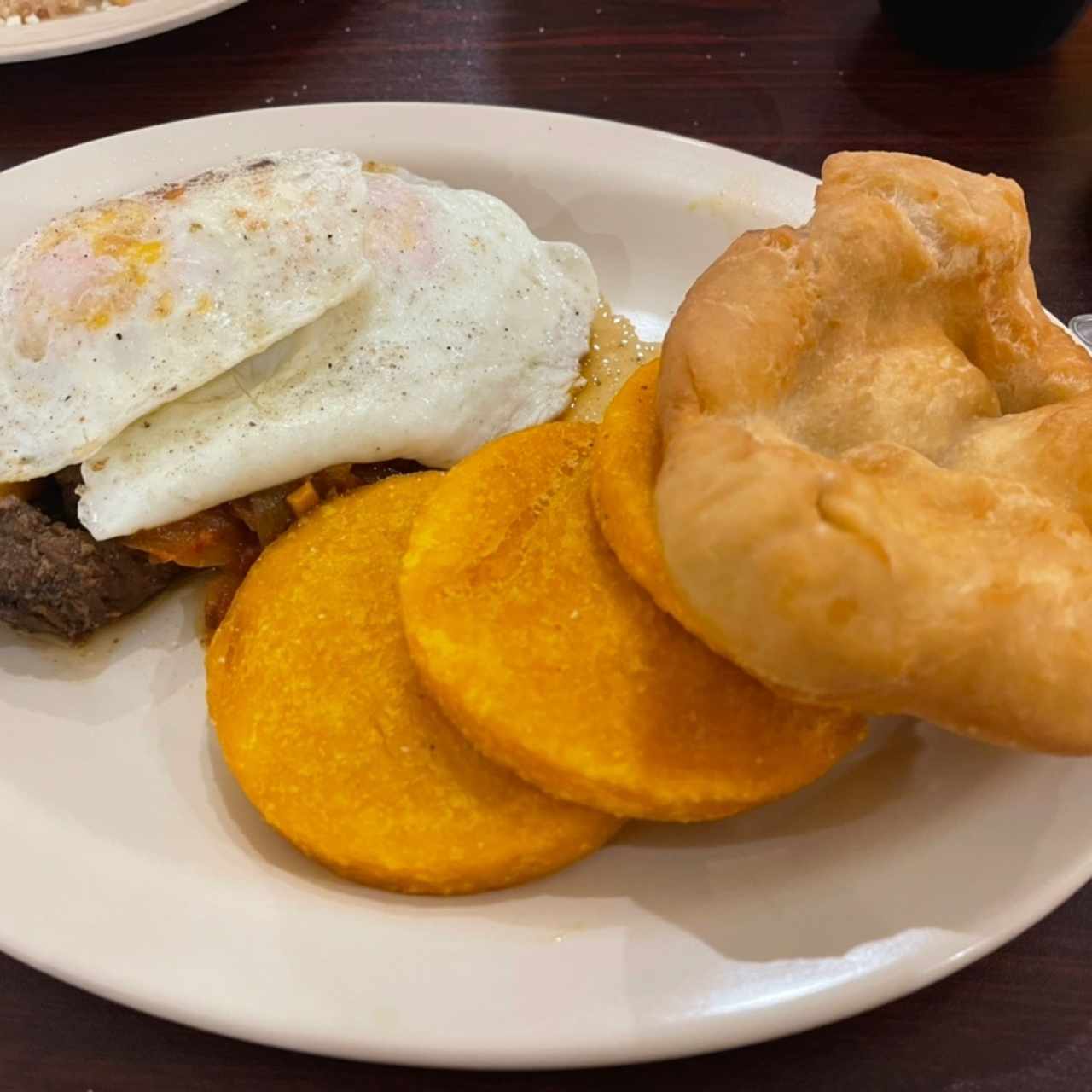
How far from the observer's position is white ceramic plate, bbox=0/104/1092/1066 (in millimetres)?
1172

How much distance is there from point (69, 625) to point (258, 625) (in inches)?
14.1

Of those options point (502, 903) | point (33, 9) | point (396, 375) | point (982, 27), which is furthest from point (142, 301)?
point (982, 27)

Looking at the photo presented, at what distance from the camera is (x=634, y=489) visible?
1.34m

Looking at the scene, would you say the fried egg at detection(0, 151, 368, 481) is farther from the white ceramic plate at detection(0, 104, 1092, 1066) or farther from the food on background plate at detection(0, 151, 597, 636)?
the white ceramic plate at detection(0, 104, 1092, 1066)

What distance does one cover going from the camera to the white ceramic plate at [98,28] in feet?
8.21

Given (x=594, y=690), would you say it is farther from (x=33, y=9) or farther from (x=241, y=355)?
(x=33, y=9)

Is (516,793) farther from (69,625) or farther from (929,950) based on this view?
(69,625)

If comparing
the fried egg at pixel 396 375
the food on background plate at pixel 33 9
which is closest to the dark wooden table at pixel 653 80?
the food on background plate at pixel 33 9

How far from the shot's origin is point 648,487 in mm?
1349

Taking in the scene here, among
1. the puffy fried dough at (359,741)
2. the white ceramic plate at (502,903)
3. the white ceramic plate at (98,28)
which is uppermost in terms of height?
the white ceramic plate at (98,28)

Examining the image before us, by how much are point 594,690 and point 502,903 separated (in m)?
0.31

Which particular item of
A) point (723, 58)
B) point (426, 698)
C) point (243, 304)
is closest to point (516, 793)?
point (426, 698)

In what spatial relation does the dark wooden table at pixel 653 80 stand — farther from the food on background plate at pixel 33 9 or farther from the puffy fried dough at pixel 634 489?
the puffy fried dough at pixel 634 489

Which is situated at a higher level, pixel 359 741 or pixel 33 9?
pixel 33 9
